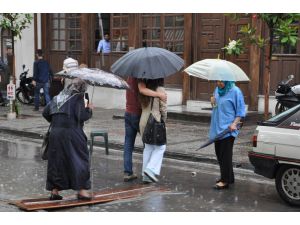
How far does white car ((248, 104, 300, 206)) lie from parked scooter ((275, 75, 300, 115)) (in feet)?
17.4

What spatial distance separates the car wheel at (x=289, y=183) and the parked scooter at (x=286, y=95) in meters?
5.48

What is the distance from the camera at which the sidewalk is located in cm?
1029

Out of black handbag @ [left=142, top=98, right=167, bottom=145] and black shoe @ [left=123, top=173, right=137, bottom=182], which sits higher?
black handbag @ [left=142, top=98, right=167, bottom=145]

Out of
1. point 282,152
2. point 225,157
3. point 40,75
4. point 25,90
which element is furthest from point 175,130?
point 25,90

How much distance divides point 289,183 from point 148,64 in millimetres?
2430

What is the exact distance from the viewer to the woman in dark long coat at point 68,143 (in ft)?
21.2

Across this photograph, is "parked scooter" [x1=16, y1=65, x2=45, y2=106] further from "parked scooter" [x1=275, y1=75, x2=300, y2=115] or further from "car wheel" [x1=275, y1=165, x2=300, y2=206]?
"car wheel" [x1=275, y1=165, x2=300, y2=206]

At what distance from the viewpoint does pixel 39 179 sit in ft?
27.0

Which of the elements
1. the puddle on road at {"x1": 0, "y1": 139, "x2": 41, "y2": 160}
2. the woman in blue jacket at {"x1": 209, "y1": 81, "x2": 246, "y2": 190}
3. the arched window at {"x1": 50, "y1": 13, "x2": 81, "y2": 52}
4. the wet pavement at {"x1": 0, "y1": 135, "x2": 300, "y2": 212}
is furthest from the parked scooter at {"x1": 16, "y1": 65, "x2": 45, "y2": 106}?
the woman in blue jacket at {"x1": 209, "y1": 81, "x2": 246, "y2": 190}

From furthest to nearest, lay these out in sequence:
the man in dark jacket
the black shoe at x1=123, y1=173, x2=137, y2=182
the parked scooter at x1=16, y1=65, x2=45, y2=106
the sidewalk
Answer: the parked scooter at x1=16, y1=65, x2=45, y2=106 < the man in dark jacket < the sidewalk < the black shoe at x1=123, y1=173, x2=137, y2=182

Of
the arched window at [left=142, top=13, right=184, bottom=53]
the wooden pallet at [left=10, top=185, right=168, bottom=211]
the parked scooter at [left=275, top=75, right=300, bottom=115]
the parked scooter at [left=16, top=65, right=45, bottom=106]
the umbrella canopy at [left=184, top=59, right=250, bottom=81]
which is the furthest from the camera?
the parked scooter at [left=16, top=65, right=45, bottom=106]

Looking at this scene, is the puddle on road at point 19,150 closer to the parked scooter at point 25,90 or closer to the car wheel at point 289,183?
the car wheel at point 289,183

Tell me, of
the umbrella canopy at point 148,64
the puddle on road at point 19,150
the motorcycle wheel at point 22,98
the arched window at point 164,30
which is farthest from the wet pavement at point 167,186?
the motorcycle wheel at point 22,98

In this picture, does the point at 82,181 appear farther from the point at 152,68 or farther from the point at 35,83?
the point at 35,83
